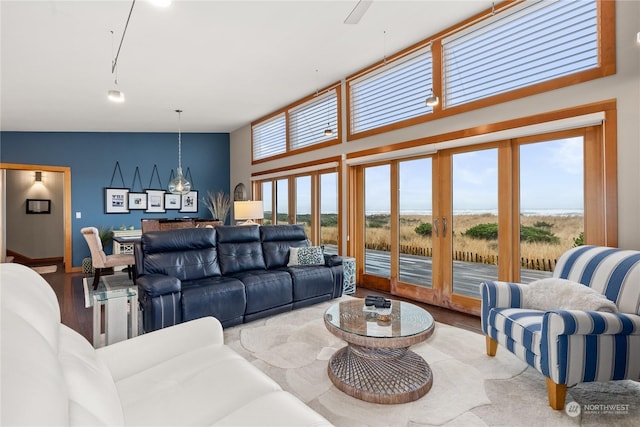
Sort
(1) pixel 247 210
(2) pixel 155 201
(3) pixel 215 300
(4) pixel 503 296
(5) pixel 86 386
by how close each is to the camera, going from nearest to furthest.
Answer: (5) pixel 86 386
(4) pixel 503 296
(3) pixel 215 300
(1) pixel 247 210
(2) pixel 155 201

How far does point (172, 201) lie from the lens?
7.51 meters

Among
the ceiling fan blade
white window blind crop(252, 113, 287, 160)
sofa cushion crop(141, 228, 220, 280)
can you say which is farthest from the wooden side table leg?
white window blind crop(252, 113, 287, 160)

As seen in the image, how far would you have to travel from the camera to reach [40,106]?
484 centimetres

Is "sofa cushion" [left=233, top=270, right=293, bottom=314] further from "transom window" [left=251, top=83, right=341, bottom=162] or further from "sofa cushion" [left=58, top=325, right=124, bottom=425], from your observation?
"transom window" [left=251, top=83, right=341, bottom=162]

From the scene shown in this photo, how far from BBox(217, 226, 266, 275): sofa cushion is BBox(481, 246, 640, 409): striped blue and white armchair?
108 inches

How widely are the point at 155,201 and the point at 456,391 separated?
23.4 feet

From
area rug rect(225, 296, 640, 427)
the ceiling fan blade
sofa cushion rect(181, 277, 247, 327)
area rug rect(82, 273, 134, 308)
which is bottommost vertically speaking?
area rug rect(225, 296, 640, 427)

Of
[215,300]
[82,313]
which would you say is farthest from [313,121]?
[82,313]

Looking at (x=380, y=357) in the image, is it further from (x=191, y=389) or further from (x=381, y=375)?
(x=191, y=389)

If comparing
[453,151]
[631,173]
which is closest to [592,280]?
[631,173]

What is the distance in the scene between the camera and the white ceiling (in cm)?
295

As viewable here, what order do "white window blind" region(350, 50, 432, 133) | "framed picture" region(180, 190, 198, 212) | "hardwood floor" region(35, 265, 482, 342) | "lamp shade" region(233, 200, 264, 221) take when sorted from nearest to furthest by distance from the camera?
"hardwood floor" region(35, 265, 482, 342)
"white window blind" region(350, 50, 432, 133)
"lamp shade" region(233, 200, 264, 221)
"framed picture" region(180, 190, 198, 212)

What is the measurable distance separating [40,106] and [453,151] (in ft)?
19.8

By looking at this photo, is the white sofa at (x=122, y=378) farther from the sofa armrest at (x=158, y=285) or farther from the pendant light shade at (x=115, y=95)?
the pendant light shade at (x=115, y=95)
